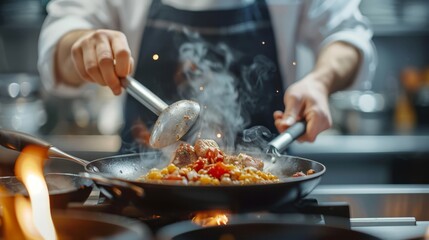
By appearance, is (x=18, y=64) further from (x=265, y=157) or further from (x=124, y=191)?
(x=124, y=191)

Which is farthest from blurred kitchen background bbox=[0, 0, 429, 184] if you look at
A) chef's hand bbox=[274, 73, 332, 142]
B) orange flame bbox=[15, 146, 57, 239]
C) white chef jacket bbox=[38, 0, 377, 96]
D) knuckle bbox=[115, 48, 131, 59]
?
orange flame bbox=[15, 146, 57, 239]

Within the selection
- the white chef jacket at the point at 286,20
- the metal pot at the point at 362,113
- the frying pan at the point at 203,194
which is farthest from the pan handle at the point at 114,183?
the metal pot at the point at 362,113

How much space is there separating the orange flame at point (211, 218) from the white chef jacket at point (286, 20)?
3.30ft

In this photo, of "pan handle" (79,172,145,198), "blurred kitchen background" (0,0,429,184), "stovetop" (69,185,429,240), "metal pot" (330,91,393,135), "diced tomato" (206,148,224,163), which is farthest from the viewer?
"metal pot" (330,91,393,135)

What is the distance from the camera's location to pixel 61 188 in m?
1.30

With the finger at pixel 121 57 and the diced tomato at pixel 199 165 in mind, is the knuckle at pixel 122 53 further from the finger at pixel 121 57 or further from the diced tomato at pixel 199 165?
the diced tomato at pixel 199 165

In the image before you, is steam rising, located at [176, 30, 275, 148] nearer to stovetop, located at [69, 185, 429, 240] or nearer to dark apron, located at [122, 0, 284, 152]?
dark apron, located at [122, 0, 284, 152]

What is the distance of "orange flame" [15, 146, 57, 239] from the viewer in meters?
0.90

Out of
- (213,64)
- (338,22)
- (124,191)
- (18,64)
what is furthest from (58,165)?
(124,191)

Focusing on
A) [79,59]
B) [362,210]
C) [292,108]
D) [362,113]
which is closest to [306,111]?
[292,108]

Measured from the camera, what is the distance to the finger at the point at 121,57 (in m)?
1.48

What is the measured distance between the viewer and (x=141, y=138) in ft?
6.48

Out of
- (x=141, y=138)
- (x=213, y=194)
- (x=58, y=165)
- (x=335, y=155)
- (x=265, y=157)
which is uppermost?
(x=213, y=194)

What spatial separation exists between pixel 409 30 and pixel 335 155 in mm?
1159
